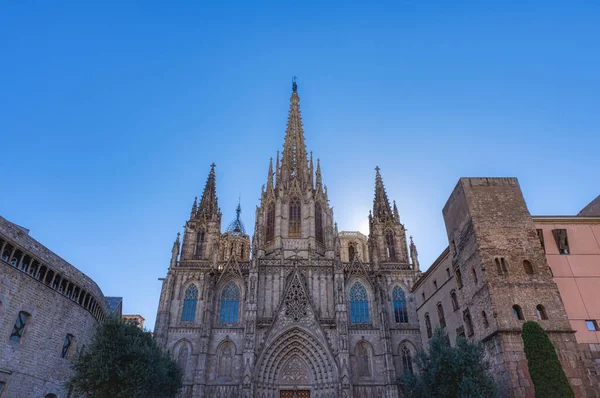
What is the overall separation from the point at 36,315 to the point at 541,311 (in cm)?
2466

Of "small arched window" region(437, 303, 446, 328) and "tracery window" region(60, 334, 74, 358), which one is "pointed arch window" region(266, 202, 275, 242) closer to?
"small arched window" region(437, 303, 446, 328)

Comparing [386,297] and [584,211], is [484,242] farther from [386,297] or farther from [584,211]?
[386,297]

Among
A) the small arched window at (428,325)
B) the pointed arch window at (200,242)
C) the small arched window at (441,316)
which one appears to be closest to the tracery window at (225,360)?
the pointed arch window at (200,242)

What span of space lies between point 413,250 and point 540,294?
1791 cm

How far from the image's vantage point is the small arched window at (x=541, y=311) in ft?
58.5

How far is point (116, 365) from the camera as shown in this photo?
1772cm

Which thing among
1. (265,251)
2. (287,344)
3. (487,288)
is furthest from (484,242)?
(265,251)

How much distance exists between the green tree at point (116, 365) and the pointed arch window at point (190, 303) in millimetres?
12471

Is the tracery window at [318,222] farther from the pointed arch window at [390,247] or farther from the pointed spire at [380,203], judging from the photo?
the pointed arch window at [390,247]

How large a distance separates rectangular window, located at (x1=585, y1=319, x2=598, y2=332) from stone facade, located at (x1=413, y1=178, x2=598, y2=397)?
107cm

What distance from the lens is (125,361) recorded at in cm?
1834

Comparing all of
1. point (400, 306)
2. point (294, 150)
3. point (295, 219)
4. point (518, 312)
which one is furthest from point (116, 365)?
point (294, 150)

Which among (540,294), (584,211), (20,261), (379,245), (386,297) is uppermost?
(379,245)

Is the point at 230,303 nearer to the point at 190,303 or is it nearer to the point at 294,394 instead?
the point at 190,303
